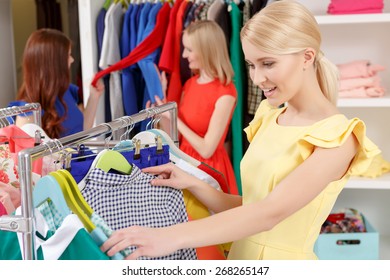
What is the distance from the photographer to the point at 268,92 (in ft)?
4.78

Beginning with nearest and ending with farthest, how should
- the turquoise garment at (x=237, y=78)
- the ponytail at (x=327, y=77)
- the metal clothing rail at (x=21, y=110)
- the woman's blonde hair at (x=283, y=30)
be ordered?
the woman's blonde hair at (x=283, y=30), the ponytail at (x=327, y=77), the metal clothing rail at (x=21, y=110), the turquoise garment at (x=237, y=78)

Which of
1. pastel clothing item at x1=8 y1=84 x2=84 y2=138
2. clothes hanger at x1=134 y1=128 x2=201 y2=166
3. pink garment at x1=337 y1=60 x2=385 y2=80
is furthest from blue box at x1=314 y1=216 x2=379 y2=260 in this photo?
clothes hanger at x1=134 y1=128 x2=201 y2=166

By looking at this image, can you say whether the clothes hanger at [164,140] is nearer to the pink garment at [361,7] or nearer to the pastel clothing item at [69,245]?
the pastel clothing item at [69,245]

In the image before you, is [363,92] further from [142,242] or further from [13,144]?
[142,242]

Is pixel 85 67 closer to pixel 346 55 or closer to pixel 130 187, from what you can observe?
pixel 346 55

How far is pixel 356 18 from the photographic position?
289 centimetres

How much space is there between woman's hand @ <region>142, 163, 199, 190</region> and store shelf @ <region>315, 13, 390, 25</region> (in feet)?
5.34

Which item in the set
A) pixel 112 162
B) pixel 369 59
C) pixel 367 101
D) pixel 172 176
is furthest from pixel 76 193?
pixel 369 59

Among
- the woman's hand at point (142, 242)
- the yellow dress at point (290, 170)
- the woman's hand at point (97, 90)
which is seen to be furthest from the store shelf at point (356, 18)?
the woman's hand at point (142, 242)

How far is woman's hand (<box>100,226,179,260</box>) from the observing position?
1.17m

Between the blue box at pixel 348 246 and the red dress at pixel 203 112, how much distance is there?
498mm

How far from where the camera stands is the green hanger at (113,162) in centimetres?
133

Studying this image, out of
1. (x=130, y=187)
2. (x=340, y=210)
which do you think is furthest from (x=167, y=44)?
(x=130, y=187)

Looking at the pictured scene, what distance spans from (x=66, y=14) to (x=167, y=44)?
160 cm
